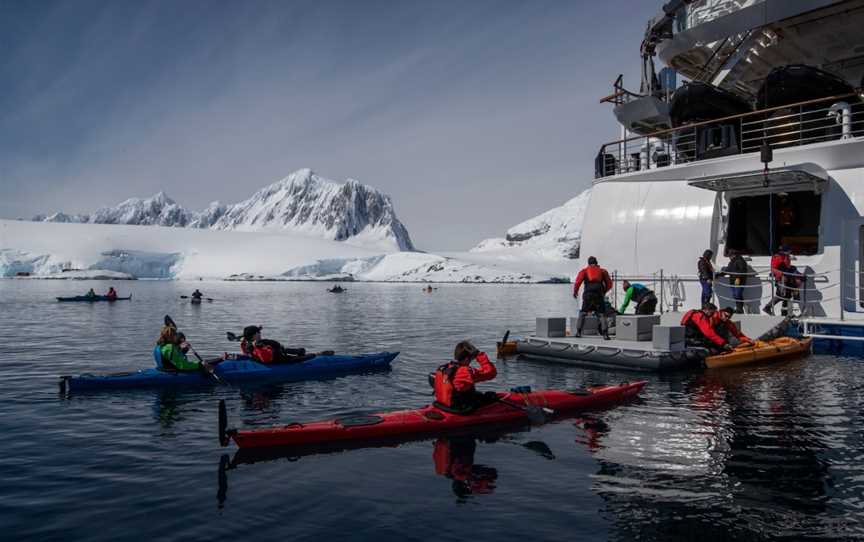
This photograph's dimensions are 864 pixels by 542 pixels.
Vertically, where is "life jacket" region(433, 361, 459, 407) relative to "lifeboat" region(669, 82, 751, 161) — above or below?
below

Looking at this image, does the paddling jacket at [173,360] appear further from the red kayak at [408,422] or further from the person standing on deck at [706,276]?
the person standing on deck at [706,276]

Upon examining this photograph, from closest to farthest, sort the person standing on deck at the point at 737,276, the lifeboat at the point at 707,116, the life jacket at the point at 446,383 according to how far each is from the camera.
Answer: the life jacket at the point at 446,383 < the person standing on deck at the point at 737,276 < the lifeboat at the point at 707,116

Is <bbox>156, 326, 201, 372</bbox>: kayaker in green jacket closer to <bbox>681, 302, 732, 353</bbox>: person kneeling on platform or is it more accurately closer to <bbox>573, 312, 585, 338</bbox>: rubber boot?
<bbox>573, 312, 585, 338</bbox>: rubber boot

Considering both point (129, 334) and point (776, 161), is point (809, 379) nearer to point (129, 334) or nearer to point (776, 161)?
point (776, 161)

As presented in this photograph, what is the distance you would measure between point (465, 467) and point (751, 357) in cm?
1042

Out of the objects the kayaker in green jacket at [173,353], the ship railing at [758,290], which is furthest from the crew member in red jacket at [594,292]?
the kayaker in green jacket at [173,353]

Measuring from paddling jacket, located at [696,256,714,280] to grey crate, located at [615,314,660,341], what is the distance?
3.06 metres

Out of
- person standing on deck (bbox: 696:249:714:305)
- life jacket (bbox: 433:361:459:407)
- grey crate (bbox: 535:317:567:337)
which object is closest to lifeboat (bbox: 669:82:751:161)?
person standing on deck (bbox: 696:249:714:305)

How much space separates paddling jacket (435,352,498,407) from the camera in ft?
31.1

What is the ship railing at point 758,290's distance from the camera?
17688mm

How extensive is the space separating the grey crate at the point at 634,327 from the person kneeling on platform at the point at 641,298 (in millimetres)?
1773

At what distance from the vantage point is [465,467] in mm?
8055

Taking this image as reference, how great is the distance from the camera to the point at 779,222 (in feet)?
75.2

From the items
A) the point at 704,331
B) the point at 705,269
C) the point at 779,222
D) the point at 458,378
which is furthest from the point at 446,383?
the point at 779,222
